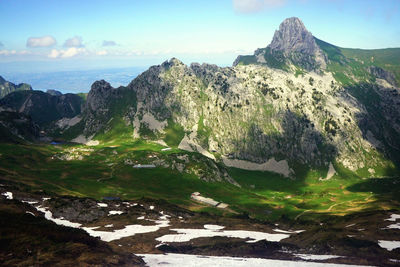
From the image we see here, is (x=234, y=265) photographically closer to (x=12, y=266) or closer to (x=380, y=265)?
(x=380, y=265)

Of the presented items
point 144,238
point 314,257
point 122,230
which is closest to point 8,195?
point 122,230

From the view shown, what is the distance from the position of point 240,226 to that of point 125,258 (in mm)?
44236

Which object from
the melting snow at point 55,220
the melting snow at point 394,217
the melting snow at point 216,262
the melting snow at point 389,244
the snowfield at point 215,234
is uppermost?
the melting snow at point 216,262

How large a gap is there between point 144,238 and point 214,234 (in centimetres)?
1456

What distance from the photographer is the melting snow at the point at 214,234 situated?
68.0m

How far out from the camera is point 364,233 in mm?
71188

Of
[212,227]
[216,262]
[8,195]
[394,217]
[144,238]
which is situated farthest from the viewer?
[8,195]

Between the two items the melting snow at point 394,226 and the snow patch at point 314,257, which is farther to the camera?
the melting snow at point 394,226

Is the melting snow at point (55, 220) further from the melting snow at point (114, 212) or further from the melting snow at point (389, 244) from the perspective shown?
the melting snow at point (389, 244)

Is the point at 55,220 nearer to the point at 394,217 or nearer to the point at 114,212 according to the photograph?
the point at 114,212

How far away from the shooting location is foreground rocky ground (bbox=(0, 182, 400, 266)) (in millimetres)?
43219

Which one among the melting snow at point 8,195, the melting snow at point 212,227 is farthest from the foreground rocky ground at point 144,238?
the melting snow at point 212,227

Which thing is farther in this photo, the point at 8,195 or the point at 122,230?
the point at 8,195

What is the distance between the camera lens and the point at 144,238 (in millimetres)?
68000
